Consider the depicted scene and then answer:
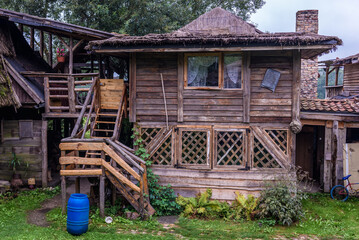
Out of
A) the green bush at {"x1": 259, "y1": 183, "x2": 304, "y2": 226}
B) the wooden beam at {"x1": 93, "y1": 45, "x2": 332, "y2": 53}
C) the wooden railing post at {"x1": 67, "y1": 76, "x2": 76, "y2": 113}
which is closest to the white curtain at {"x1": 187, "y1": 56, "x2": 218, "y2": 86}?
the wooden beam at {"x1": 93, "y1": 45, "x2": 332, "y2": 53}

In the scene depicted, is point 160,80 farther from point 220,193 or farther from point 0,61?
point 0,61

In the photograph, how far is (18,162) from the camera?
12.0 meters

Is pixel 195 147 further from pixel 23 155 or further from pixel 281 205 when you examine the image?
pixel 23 155

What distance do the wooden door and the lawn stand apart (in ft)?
6.48

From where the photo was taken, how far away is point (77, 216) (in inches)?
299

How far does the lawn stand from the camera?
25.2 ft

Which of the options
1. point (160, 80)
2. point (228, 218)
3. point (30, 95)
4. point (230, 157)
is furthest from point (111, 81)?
point (228, 218)

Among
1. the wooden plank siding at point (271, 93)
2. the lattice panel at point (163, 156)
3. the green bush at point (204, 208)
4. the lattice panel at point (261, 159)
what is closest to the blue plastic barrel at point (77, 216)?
the green bush at point (204, 208)

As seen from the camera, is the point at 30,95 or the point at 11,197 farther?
the point at 30,95

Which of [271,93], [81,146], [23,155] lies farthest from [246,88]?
[23,155]

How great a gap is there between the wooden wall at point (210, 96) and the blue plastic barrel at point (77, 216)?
12.8 ft

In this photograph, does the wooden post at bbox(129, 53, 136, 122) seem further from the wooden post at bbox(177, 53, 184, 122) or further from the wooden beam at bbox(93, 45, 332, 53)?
the wooden post at bbox(177, 53, 184, 122)

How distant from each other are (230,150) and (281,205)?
2.49m

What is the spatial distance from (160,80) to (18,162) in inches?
255
